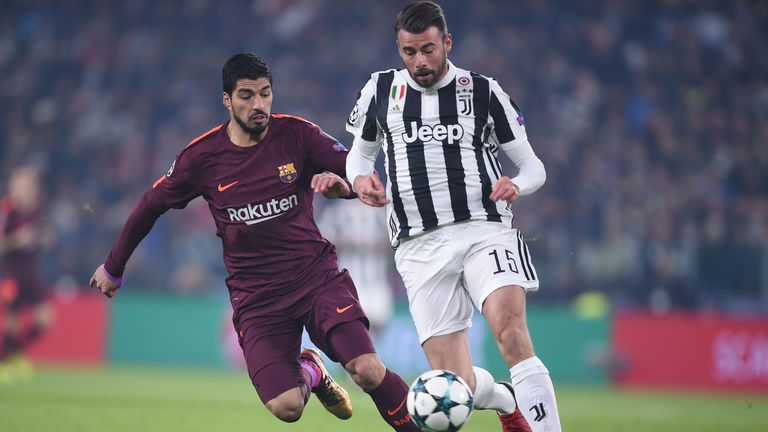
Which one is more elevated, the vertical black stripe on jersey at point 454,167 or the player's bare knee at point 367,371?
the vertical black stripe on jersey at point 454,167

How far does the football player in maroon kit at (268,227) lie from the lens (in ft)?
20.1

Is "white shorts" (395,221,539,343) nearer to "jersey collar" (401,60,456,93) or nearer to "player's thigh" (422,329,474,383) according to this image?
"player's thigh" (422,329,474,383)

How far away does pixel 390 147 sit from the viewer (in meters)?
6.05

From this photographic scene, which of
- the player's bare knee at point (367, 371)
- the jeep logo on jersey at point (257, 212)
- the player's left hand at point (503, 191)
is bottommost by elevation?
the player's bare knee at point (367, 371)

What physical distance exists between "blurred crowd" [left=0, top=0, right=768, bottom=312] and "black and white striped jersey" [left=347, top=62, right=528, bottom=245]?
26.7ft

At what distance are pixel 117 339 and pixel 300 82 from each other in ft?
19.5

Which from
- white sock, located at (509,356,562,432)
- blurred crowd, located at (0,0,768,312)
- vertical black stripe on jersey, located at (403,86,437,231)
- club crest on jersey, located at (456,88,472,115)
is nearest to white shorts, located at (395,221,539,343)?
vertical black stripe on jersey, located at (403,86,437,231)

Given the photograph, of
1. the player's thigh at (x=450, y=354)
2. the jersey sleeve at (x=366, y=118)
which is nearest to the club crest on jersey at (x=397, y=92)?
the jersey sleeve at (x=366, y=118)

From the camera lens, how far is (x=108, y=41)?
786 inches

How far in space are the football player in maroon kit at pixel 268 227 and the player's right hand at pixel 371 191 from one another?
1.00 ft

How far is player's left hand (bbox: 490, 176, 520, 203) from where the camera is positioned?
550 cm

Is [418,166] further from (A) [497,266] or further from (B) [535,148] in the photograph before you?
(B) [535,148]

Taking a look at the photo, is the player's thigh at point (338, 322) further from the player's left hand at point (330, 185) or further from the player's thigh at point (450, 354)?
the player's left hand at point (330, 185)

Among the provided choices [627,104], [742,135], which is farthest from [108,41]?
[742,135]
